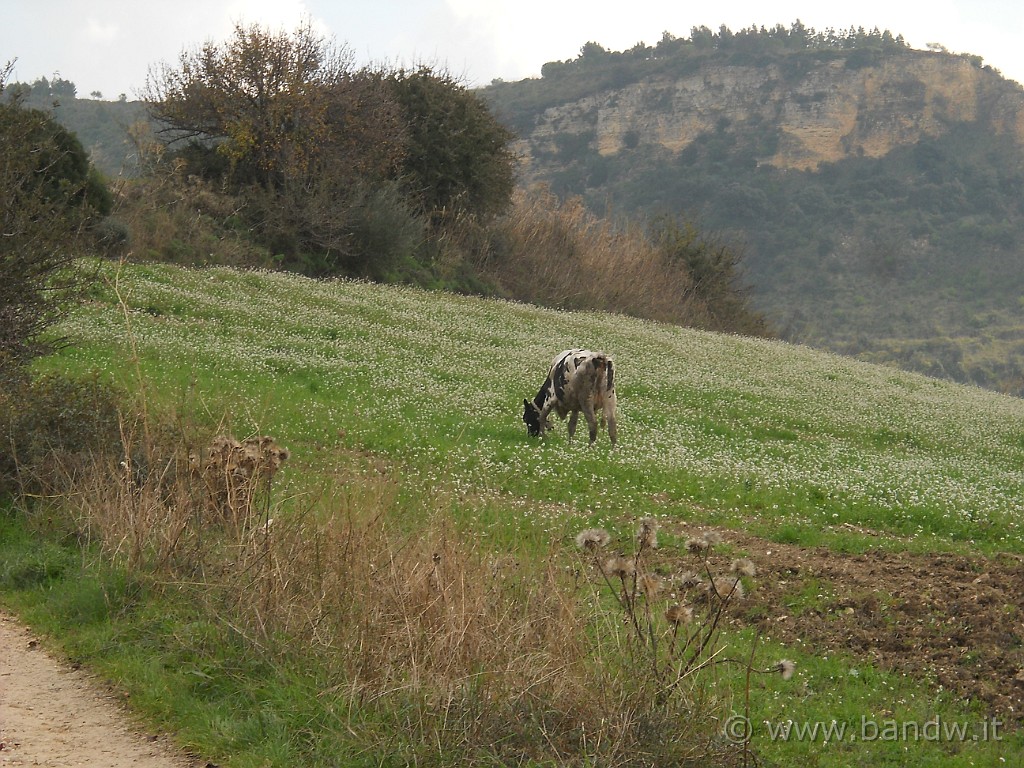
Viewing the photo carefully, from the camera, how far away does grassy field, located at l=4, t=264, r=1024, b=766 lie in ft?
25.4

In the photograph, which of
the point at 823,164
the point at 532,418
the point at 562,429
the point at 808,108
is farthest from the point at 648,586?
the point at 808,108

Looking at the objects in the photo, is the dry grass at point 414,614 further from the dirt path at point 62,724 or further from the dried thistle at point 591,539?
the dirt path at point 62,724

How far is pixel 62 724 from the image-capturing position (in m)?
7.17

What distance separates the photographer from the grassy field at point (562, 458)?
7754mm

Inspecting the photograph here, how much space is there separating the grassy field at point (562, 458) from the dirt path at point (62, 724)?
226 mm

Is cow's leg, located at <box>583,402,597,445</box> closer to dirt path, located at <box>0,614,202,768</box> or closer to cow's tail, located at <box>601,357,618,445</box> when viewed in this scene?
cow's tail, located at <box>601,357,618,445</box>

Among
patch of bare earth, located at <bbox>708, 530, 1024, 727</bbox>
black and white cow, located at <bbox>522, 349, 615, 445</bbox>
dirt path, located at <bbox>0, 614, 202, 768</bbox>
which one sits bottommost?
dirt path, located at <bbox>0, 614, 202, 768</bbox>

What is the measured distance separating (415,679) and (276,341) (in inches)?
777

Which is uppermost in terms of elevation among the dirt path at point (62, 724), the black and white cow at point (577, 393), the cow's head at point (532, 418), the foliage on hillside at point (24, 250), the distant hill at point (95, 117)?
the distant hill at point (95, 117)

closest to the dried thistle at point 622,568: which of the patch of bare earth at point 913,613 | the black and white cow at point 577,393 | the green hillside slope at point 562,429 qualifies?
the patch of bare earth at point 913,613

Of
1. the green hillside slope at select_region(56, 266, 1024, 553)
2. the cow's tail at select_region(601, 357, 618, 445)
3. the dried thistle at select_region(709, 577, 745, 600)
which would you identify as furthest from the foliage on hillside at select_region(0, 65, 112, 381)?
the dried thistle at select_region(709, 577, 745, 600)

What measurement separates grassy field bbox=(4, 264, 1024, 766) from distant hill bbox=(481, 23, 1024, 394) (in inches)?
1692

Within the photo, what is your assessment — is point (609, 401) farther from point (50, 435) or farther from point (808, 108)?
point (808, 108)

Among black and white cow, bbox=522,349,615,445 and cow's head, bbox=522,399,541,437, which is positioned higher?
black and white cow, bbox=522,349,615,445
